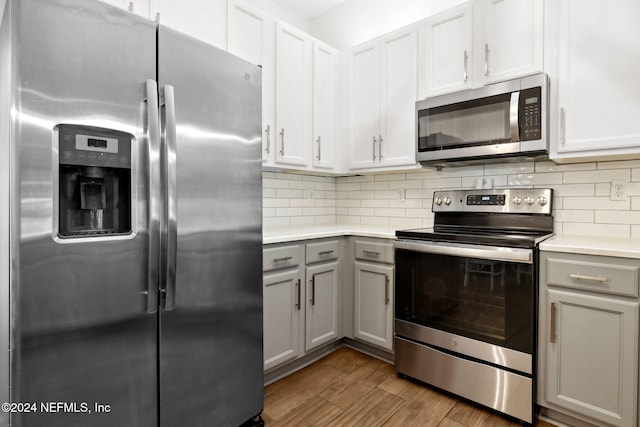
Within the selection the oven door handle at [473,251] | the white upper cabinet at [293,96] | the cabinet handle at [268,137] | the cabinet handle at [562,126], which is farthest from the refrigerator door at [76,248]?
the cabinet handle at [562,126]

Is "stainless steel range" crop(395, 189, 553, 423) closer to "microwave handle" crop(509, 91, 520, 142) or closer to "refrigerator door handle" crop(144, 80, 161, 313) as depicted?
"microwave handle" crop(509, 91, 520, 142)

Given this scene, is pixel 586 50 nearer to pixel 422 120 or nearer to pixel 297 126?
pixel 422 120

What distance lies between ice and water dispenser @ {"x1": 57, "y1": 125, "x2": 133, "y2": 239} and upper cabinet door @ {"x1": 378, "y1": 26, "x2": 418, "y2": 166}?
6.10 feet

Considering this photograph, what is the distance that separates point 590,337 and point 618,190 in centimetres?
91

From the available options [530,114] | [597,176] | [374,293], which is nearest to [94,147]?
[374,293]

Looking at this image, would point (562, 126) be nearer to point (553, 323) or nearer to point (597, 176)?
point (597, 176)

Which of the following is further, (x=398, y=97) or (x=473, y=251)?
(x=398, y=97)

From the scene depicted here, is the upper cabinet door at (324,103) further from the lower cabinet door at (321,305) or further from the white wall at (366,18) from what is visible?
the lower cabinet door at (321,305)

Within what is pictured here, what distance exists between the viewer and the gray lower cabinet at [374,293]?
7.72 ft

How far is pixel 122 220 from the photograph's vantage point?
4.08ft

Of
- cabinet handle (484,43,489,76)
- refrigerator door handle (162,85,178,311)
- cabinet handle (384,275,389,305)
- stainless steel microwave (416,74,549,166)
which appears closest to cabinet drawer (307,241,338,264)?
cabinet handle (384,275,389,305)

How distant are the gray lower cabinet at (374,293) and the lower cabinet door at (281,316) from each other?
1.58ft

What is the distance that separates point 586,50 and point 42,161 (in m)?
2.43

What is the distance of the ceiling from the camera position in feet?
10.3
